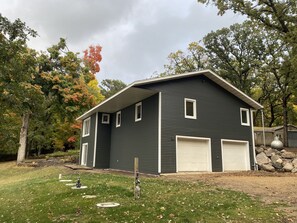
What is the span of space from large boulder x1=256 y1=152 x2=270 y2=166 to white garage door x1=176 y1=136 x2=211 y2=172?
4678mm

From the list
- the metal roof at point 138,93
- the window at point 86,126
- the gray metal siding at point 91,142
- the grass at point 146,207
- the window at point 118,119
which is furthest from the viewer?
the window at point 86,126

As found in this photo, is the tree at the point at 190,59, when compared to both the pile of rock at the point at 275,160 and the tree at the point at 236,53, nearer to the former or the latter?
the tree at the point at 236,53

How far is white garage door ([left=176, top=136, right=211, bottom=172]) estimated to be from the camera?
543 inches

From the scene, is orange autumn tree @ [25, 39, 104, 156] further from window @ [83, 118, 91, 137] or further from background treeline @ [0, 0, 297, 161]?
window @ [83, 118, 91, 137]

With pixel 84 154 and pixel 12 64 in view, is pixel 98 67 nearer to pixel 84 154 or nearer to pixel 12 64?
pixel 84 154

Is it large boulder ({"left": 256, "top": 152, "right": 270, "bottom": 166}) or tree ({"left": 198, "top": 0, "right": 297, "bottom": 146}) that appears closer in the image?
tree ({"left": 198, "top": 0, "right": 297, "bottom": 146})

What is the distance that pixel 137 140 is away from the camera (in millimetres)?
→ 15312

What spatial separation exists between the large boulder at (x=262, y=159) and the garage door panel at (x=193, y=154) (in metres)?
4.68

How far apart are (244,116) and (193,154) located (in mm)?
5681

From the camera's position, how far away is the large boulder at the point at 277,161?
52.7ft

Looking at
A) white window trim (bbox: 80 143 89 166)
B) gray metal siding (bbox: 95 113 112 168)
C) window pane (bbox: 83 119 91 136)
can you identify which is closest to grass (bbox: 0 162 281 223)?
gray metal siding (bbox: 95 113 112 168)

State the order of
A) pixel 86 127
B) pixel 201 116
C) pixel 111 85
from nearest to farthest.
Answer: pixel 201 116 < pixel 86 127 < pixel 111 85

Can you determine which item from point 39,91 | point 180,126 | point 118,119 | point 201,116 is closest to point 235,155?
point 201,116

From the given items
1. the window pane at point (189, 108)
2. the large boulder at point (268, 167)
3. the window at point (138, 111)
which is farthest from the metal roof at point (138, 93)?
the large boulder at point (268, 167)
